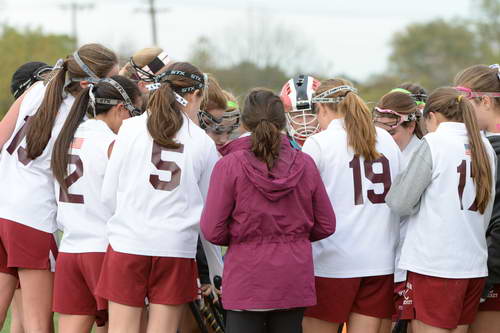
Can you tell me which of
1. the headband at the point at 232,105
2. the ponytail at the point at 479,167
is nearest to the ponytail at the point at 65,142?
the headband at the point at 232,105

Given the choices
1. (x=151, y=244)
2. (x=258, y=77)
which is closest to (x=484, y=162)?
(x=151, y=244)

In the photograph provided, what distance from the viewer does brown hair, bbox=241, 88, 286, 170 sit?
13.9ft

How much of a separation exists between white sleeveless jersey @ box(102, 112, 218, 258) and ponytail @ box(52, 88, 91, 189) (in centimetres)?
35

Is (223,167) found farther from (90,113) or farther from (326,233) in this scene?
(90,113)

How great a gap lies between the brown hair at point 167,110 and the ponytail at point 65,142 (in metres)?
0.55

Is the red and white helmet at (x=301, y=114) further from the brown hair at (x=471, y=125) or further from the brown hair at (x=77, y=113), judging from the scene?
the brown hair at (x=77, y=113)

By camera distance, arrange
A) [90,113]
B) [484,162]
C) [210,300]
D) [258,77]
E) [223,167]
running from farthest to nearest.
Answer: [258,77] < [210,300] < [90,113] < [484,162] < [223,167]

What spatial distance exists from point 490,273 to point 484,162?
2.24 feet

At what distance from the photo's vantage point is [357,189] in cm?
465

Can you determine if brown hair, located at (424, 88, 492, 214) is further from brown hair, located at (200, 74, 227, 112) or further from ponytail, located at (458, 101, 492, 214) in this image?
brown hair, located at (200, 74, 227, 112)

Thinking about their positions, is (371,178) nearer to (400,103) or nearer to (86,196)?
(400,103)

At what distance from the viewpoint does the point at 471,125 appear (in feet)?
15.0

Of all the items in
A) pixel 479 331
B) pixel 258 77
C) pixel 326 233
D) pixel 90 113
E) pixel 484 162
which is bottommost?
pixel 479 331

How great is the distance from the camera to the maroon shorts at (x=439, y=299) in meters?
4.44
